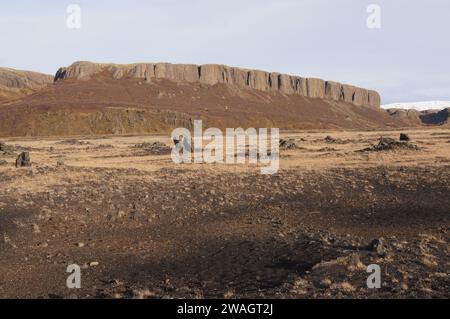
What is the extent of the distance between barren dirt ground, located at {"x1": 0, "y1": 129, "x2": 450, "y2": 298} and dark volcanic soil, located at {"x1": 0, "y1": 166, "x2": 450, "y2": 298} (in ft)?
0.17

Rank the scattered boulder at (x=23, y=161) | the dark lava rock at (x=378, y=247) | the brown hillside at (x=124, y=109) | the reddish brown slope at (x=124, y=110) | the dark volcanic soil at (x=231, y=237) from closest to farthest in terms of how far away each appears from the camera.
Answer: the dark volcanic soil at (x=231, y=237), the dark lava rock at (x=378, y=247), the scattered boulder at (x=23, y=161), the reddish brown slope at (x=124, y=110), the brown hillside at (x=124, y=109)

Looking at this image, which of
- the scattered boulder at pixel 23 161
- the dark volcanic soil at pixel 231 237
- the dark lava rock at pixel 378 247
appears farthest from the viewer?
the scattered boulder at pixel 23 161

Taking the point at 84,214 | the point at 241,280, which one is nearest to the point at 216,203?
the point at 84,214

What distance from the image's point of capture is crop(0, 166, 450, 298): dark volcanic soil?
12453mm

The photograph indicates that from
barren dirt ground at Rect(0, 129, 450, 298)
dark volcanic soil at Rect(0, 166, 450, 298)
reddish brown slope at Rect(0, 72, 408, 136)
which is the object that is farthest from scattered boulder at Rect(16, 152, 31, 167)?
reddish brown slope at Rect(0, 72, 408, 136)

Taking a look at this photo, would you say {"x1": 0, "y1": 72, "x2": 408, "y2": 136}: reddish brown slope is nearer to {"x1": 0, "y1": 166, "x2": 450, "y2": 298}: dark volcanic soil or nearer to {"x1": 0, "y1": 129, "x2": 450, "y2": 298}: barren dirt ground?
{"x1": 0, "y1": 129, "x2": 450, "y2": 298}: barren dirt ground

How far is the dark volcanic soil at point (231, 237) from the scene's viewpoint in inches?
490

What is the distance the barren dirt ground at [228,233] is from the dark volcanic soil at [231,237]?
0.05 meters

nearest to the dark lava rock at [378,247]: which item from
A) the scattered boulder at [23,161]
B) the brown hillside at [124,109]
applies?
the scattered boulder at [23,161]

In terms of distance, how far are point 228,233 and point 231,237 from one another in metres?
0.59

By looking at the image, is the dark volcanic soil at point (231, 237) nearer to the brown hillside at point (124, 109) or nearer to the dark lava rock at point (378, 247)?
the dark lava rock at point (378, 247)
